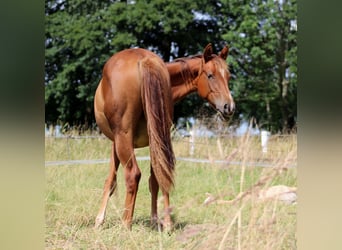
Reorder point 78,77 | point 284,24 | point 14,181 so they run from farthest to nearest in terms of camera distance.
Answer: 1. point 284,24
2. point 78,77
3. point 14,181

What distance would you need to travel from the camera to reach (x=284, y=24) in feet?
11.4

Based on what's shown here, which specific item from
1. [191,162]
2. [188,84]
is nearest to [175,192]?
[191,162]

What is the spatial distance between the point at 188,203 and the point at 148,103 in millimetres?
627

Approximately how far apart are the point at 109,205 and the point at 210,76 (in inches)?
40.3

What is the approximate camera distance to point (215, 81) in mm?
2801

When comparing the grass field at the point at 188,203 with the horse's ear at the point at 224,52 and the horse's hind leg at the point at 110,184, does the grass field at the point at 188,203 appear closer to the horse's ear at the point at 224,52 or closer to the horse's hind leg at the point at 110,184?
the horse's hind leg at the point at 110,184

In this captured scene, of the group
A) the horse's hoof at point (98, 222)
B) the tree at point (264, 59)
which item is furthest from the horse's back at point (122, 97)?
the tree at point (264, 59)

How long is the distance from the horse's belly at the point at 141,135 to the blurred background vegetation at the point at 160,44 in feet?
0.89

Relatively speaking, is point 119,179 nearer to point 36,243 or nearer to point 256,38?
point 36,243

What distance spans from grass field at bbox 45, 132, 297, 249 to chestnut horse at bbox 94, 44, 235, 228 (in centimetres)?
6

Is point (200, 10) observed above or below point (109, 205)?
above

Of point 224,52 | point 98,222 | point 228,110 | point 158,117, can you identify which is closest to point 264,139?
point 228,110

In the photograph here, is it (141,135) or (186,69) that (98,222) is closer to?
(141,135)

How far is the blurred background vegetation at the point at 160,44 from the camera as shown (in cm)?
293
